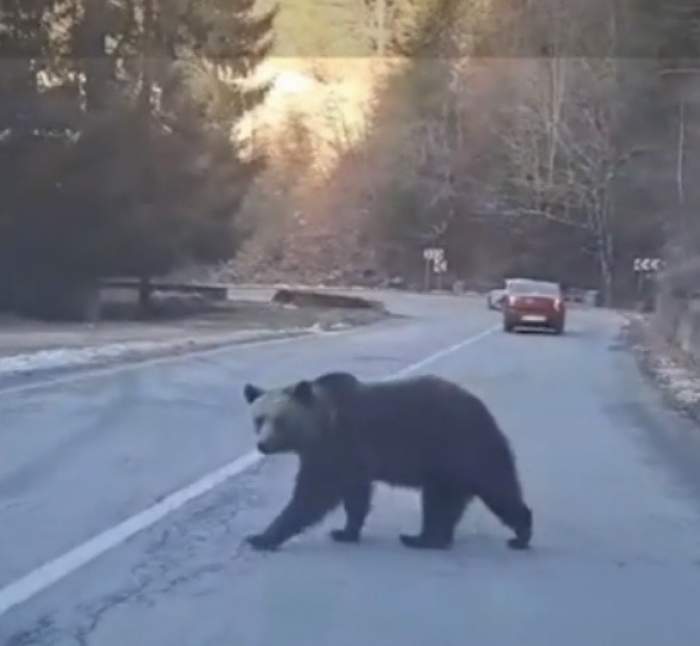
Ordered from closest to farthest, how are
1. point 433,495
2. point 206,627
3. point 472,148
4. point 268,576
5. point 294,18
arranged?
point 206,627 < point 268,576 < point 433,495 < point 294,18 < point 472,148

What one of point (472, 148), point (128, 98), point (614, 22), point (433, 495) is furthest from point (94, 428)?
point (472, 148)

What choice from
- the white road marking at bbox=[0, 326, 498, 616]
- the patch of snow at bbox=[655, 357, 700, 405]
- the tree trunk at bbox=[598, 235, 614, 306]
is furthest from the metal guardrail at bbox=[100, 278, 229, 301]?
the white road marking at bbox=[0, 326, 498, 616]

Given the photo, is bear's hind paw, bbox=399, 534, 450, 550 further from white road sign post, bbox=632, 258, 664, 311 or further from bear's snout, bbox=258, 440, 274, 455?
white road sign post, bbox=632, 258, 664, 311

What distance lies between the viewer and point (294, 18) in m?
86.1

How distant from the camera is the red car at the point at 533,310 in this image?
54500 millimetres

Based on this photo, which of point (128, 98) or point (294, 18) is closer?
point (128, 98)

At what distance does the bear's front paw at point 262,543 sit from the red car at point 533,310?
4399cm

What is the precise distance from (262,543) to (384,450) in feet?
2.81

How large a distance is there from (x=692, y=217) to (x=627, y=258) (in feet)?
131

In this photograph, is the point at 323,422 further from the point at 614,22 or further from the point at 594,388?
the point at 614,22

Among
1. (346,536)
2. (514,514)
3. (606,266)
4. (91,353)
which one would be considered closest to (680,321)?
(91,353)

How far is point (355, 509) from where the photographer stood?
10.6 m

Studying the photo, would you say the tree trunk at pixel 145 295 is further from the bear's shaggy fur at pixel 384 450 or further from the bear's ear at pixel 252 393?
the bear's shaggy fur at pixel 384 450

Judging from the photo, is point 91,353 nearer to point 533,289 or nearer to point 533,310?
point 533,310
